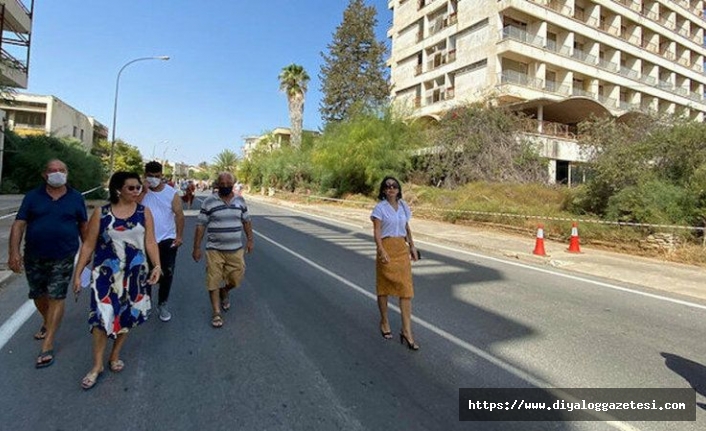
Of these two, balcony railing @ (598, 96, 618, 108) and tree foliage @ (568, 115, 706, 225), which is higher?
Result: balcony railing @ (598, 96, 618, 108)

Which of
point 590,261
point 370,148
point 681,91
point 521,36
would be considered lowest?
point 590,261

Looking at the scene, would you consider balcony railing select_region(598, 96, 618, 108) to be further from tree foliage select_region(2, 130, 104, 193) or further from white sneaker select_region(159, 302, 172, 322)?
white sneaker select_region(159, 302, 172, 322)

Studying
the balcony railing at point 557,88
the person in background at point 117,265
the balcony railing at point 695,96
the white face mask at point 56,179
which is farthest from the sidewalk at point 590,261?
the balcony railing at point 695,96

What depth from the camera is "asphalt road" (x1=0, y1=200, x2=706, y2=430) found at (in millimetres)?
Result: 3182

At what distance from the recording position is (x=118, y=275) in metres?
3.55

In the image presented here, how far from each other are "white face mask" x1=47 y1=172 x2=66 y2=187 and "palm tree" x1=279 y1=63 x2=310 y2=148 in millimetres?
45946

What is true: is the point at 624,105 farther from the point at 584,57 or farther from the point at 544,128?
the point at 544,128

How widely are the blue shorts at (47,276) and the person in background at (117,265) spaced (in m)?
0.58

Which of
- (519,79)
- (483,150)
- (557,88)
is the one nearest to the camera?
(483,150)

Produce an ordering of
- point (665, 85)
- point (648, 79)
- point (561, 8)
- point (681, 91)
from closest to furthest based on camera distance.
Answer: point (561, 8)
point (648, 79)
point (665, 85)
point (681, 91)

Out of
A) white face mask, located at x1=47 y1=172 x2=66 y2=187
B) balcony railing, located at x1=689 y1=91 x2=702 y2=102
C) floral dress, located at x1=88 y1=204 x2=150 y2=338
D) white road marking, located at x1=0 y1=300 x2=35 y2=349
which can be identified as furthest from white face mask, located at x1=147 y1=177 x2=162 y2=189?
balcony railing, located at x1=689 y1=91 x2=702 y2=102

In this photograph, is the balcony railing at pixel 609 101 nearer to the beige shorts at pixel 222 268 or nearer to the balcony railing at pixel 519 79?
the balcony railing at pixel 519 79

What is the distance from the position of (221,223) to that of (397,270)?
2155 mm

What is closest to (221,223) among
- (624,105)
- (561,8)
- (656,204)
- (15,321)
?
(15,321)
